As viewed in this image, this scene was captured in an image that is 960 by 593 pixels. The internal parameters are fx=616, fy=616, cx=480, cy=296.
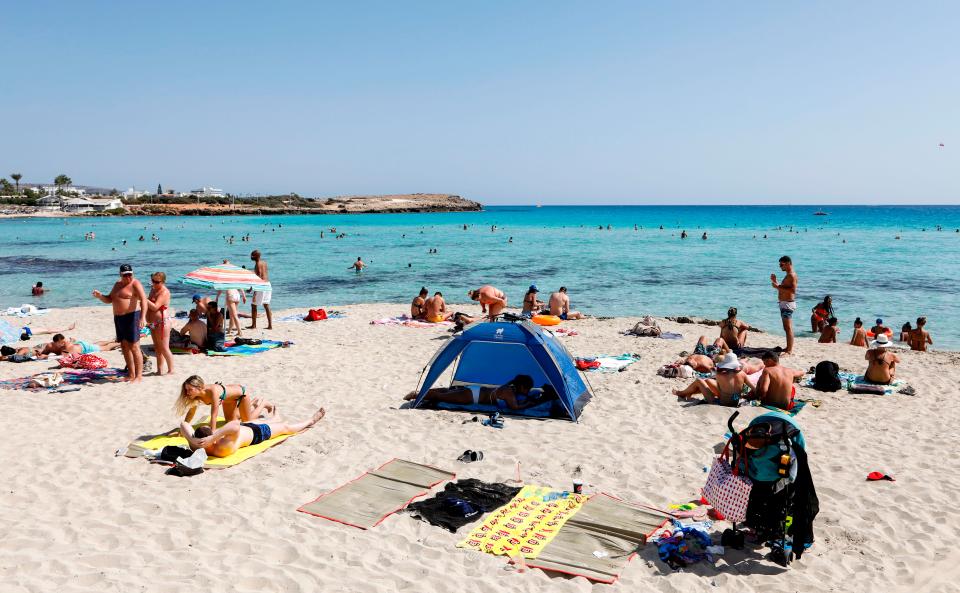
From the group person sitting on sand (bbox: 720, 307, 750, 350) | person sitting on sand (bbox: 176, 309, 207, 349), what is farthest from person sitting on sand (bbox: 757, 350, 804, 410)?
person sitting on sand (bbox: 176, 309, 207, 349)

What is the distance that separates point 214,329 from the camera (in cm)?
1298

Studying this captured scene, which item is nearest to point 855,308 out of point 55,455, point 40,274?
point 55,455

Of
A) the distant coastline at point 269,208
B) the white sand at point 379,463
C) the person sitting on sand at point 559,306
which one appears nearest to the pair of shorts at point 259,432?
the white sand at point 379,463

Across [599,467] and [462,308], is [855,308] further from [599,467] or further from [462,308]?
[599,467]

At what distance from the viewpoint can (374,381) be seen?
10.9 m

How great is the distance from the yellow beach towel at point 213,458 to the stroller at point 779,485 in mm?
5315

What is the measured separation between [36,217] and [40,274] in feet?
246

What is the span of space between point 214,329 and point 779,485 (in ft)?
37.0

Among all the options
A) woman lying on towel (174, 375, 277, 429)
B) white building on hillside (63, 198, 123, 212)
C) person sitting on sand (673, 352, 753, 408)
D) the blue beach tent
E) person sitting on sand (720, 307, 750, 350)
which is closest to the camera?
woman lying on towel (174, 375, 277, 429)

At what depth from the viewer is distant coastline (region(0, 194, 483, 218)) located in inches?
3873

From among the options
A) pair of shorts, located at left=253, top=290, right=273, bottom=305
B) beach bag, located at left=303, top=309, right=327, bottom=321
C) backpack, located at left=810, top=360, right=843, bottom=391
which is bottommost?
beach bag, located at left=303, top=309, right=327, bottom=321

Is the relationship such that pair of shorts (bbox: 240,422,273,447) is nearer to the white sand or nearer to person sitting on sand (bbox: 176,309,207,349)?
the white sand

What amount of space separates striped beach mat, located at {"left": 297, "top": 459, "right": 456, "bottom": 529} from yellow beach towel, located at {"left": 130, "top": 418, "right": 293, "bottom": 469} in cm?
146

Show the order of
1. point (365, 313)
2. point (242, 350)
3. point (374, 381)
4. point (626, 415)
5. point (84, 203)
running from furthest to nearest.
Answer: point (84, 203), point (365, 313), point (242, 350), point (374, 381), point (626, 415)
